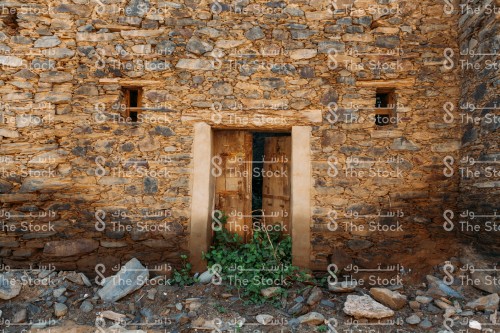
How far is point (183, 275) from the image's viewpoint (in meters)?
3.52

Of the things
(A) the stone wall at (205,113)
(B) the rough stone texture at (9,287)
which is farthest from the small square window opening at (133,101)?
(B) the rough stone texture at (9,287)

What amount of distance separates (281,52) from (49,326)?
12.4 feet

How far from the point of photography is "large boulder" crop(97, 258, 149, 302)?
10.3ft

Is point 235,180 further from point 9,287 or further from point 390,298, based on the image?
point 9,287

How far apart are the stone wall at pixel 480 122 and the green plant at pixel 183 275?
324cm

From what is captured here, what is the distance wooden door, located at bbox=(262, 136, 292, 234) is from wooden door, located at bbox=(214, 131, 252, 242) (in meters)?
0.33

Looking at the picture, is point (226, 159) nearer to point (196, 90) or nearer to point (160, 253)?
point (196, 90)

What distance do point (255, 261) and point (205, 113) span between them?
1876mm

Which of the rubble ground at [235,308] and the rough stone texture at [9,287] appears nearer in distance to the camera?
the rubble ground at [235,308]

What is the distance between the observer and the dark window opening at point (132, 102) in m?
3.79

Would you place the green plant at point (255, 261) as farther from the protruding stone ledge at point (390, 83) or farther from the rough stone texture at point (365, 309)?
the protruding stone ledge at point (390, 83)

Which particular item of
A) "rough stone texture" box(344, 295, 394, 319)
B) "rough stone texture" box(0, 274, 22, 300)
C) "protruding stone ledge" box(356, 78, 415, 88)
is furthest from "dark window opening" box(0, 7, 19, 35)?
"rough stone texture" box(344, 295, 394, 319)

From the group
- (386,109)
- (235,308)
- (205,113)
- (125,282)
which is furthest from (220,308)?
(386,109)

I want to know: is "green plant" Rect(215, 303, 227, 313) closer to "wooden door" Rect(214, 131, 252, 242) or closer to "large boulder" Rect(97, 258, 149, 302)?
"large boulder" Rect(97, 258, 149, 302)
